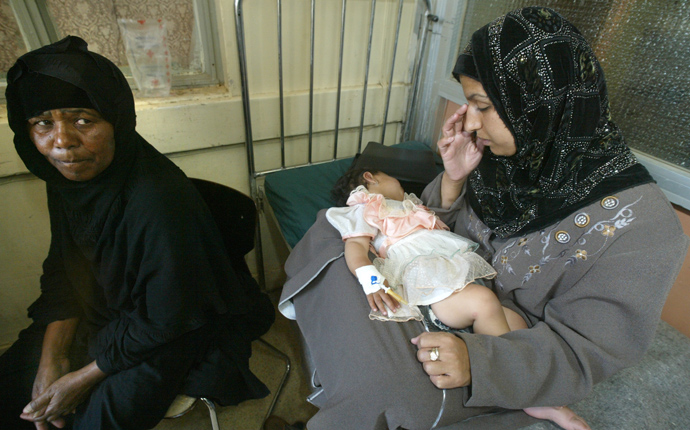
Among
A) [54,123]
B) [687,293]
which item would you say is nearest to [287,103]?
[54,123]

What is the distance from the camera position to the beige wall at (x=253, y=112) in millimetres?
1605

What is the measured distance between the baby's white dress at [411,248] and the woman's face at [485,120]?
0.36 meters

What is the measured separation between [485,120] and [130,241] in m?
1.11

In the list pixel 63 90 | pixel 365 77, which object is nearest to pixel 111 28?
pixel 63 90

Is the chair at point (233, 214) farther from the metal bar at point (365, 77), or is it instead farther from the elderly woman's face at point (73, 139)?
the metal bar at point (365, 77)

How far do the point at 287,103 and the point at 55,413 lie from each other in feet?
5.11

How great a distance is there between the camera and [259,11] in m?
1.63

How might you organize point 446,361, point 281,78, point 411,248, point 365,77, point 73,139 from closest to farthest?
1. point 446,361
2. point 73,139
3. point 411,248
4. point 281,78
5. point 365,77

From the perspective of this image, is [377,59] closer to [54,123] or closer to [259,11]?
[259,11]

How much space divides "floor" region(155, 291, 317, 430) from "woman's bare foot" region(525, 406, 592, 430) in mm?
1010

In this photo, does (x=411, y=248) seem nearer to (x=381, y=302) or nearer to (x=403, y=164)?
(x=381, y=302)

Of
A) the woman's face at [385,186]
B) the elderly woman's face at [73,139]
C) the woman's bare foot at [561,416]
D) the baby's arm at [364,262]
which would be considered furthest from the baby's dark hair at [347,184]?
the woman's bare foot at [561,416]

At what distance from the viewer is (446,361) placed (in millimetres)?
854

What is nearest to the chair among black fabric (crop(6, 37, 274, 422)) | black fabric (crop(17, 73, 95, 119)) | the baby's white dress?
black fabric (crop(6, 37, 274, 422))
